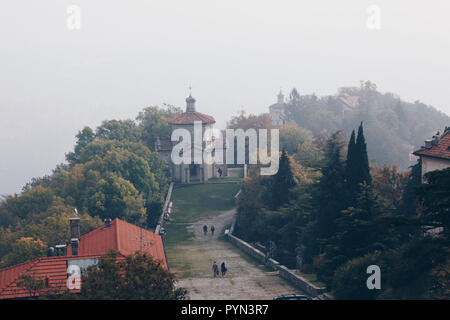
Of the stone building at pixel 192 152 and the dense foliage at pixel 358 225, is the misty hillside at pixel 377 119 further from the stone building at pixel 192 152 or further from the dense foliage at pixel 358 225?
the dense foliage at pixel 358 225

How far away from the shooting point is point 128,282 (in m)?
30.5

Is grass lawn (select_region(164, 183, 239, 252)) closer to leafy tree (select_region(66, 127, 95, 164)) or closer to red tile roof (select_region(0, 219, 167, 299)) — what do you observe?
red tile roof (select_region(0, 219, 167, 299))

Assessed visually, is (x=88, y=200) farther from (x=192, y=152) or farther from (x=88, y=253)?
(x=192, y=152)

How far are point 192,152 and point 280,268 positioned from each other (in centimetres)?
3946

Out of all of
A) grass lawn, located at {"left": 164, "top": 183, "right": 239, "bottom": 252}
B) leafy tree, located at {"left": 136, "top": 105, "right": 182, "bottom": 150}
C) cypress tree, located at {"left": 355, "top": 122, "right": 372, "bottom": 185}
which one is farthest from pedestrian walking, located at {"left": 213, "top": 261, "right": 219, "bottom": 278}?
leafy tree, located at {"left": 136, "top": 105, "right": 182, "bottom": 150}

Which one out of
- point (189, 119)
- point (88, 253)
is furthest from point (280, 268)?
point (189, 119)

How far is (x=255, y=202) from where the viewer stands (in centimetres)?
6053

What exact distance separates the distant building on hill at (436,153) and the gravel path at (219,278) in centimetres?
1200

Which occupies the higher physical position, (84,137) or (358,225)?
(84,137)

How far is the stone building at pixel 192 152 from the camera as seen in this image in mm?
83500

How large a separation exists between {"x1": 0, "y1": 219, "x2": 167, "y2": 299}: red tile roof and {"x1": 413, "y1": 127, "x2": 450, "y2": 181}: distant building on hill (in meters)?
18.1

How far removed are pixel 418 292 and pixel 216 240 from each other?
33.7 m

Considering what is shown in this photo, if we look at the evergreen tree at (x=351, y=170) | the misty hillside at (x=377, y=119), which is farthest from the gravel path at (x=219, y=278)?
the misty hillside at (x=377, y=119)

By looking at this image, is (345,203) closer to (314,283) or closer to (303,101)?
(314,283)
